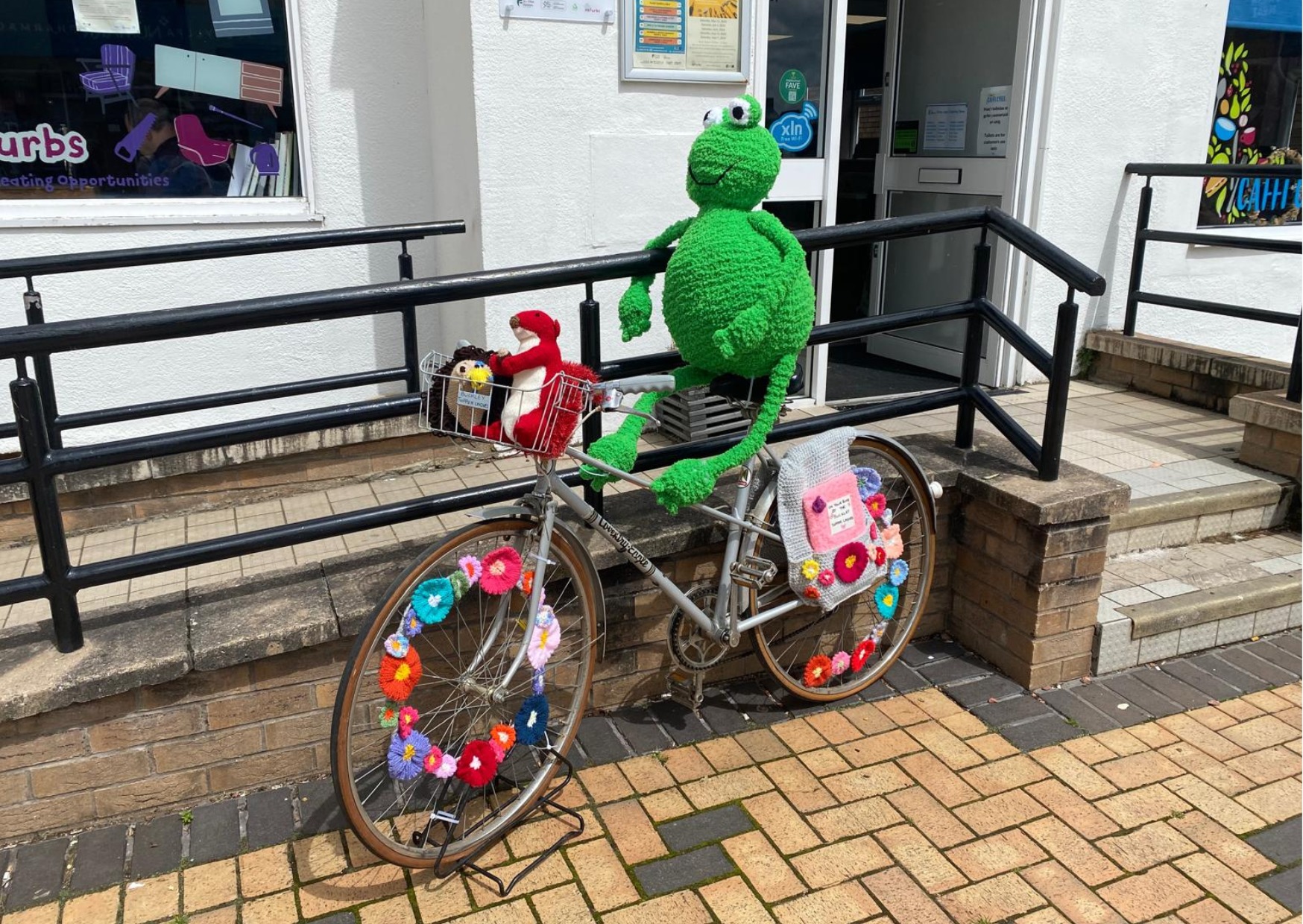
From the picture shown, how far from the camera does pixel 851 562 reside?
3102mm

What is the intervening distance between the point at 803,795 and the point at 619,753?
563mm

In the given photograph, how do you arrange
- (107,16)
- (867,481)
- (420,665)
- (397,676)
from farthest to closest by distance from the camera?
(107,16) → (867,481) → (420,665) → (397,676)

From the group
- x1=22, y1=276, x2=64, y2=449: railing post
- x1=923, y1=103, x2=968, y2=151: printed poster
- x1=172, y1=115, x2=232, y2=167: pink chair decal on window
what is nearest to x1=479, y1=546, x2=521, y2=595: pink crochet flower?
x1=22, y1=276, x2=64, y2=449: railing post

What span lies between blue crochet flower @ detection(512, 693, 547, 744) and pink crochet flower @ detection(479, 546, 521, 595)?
0.35 metres

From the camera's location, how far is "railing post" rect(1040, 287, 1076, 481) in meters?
3.30

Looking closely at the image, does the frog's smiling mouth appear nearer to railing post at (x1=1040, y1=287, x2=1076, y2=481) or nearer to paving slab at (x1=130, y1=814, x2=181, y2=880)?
railing post at (x1=1040, y1=287, x2=1076, y2=481)

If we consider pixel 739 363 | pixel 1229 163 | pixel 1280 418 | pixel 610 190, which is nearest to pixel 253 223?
pixel 610 190

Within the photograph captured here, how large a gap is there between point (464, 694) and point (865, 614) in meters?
1.53

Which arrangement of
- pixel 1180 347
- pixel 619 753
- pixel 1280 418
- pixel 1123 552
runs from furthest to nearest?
pixel 1180 347
pixel 1280 418
pixel 1123 552
pixel 619 753

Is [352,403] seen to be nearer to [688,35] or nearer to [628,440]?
[628,440]

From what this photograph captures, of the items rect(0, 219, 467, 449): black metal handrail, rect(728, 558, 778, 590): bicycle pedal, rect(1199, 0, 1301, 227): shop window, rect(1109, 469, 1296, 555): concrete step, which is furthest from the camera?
rect(1199, 0, 1301, 227): shop window

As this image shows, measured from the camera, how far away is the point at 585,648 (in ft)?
9.35

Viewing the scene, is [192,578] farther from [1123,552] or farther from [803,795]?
[1123,552]

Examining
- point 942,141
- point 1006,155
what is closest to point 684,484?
point 1006,155
